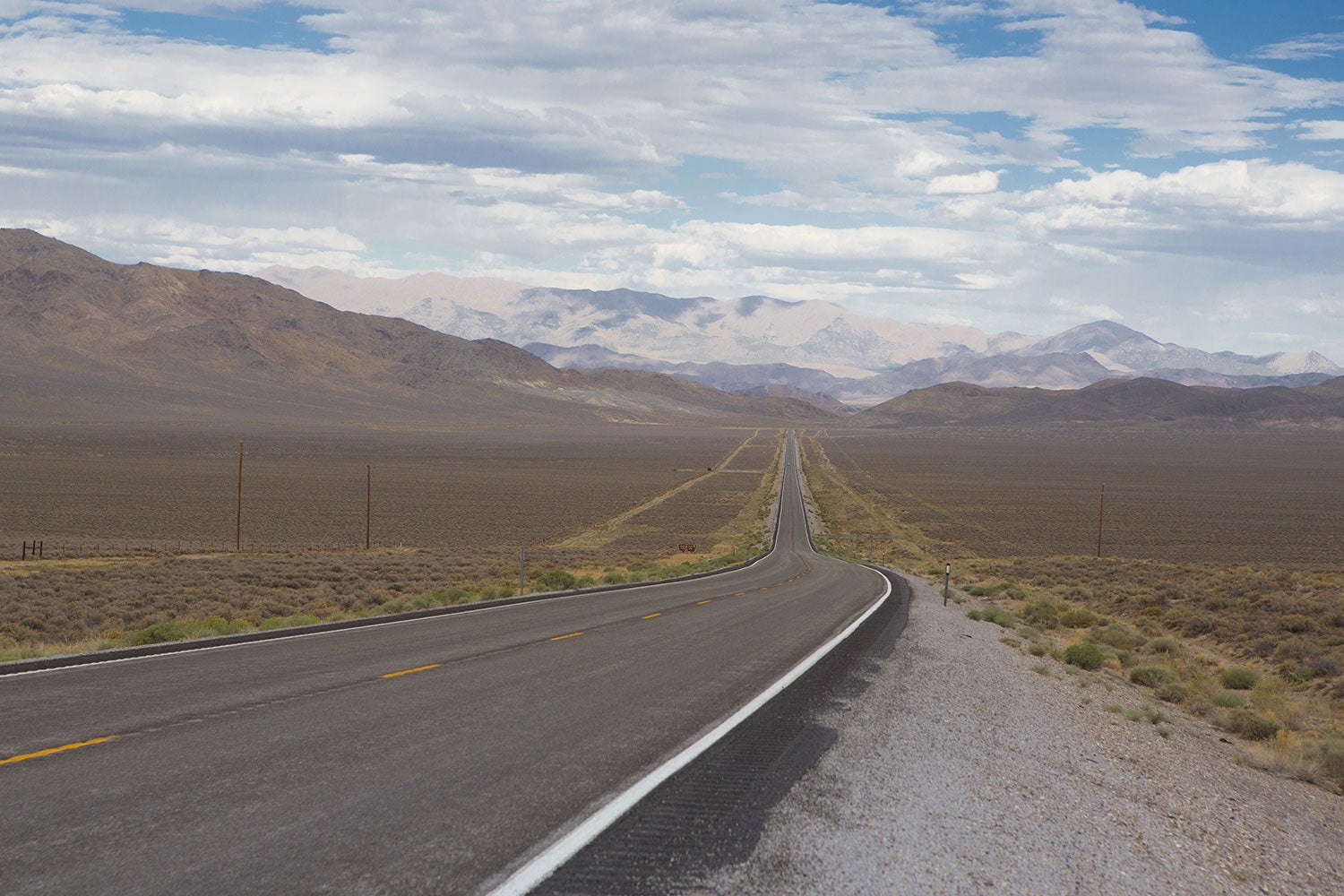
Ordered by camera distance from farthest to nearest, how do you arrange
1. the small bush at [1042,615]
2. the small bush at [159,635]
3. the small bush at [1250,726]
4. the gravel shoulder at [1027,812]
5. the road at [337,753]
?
the small bush at [1042,615] → the small bush at [159,635] → the small bush at [1250,726] → the gravel shoulder at [1027,812] → the road at [337,753]

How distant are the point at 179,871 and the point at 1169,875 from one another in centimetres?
566

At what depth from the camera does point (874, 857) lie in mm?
6000

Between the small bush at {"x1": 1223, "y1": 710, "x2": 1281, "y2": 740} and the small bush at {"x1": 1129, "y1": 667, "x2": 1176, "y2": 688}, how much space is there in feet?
9.31

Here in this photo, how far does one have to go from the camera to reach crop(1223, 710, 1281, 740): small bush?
12.0m

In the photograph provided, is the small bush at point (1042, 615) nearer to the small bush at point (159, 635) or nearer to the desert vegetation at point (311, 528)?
the desert vegetation at point (311, 528)

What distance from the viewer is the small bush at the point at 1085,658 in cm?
1661

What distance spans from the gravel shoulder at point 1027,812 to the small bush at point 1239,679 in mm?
4689

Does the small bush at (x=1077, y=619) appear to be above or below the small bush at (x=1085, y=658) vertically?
below

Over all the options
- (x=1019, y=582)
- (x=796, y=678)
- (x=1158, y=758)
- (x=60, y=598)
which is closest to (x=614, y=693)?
(x=796, y=678)

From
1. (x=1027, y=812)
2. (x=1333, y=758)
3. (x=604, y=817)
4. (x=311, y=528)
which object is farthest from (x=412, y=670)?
(x=311, y=528)

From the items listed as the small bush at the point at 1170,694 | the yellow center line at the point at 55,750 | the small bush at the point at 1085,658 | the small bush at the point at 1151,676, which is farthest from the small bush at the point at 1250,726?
the yellow center line at the point at 55,750

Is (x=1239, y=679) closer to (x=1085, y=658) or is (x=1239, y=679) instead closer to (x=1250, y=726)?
(x=1085, y=658)

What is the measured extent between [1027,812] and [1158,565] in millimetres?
35370

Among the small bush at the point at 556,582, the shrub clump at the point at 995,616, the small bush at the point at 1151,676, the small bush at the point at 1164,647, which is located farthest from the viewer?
the small bush at the point at 556,582
